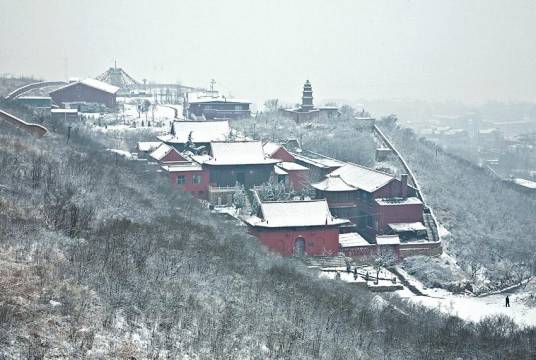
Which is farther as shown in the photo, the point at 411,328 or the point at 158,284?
the point at 411,328

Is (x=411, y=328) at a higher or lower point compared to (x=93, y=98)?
lower

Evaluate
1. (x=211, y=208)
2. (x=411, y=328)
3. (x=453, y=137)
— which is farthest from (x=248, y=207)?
(x=453, y=137)

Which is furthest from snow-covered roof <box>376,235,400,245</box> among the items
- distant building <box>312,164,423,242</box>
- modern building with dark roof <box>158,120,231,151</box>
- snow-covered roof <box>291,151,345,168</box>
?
modern building with dark roof <box>158,120,231,151</box>

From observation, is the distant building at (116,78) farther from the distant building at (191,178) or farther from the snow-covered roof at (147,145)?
the distant building at (191,178)

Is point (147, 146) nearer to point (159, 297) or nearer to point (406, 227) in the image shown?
point (406, 227)

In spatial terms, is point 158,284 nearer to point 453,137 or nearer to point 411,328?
point 411,328

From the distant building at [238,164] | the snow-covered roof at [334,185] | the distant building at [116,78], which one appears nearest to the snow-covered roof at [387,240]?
the snow-covered roof at [334,185]
